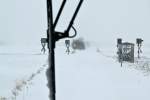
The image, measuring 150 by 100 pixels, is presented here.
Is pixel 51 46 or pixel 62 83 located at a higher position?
pixel 51 46

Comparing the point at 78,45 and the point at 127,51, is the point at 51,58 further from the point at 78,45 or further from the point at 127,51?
the point at 78,45

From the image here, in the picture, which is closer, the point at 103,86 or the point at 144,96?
the point at 144,96

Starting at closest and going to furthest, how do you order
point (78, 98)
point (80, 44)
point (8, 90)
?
point (78, 98) → point (8, 90) → point (80, 44)

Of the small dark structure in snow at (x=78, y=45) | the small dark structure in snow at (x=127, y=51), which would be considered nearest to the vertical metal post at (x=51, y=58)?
the small dark structure in snow at (x=127, y=51)

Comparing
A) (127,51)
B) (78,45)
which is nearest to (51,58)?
(127,51)

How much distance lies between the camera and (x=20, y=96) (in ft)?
50.3

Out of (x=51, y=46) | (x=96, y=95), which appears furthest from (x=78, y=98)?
(x=51, y=46)

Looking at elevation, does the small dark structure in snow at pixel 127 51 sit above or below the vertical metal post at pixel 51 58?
below

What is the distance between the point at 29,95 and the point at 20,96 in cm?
67

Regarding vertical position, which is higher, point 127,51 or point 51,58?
point 51,58

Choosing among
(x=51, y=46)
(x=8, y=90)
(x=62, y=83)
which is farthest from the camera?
(x=62, y=83)

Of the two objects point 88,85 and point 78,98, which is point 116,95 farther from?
point 88,85

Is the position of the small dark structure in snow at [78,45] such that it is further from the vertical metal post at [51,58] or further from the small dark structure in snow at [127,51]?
the vertical metal post at [51,58]

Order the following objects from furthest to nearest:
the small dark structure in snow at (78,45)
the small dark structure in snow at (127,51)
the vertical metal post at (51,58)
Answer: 1. the small dark structure in snow at (78,45)
2. the small dark structure in snow at (127,51)
3. the vertical metal post at (51,58)
